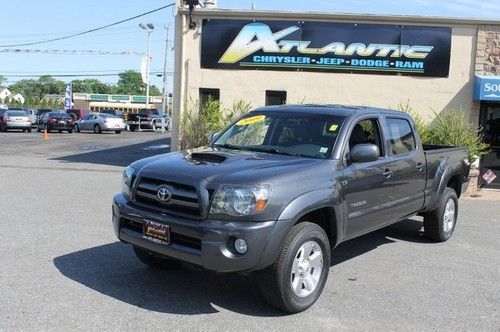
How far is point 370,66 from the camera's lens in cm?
1434

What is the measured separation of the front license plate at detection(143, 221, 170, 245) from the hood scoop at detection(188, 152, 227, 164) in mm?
733

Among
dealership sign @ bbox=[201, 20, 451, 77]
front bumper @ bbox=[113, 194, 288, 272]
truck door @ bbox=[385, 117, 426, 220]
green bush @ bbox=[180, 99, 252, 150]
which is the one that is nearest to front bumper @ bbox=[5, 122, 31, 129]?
green bush @ bbox=[180, 99, 252, 150]

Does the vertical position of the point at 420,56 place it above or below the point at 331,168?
above

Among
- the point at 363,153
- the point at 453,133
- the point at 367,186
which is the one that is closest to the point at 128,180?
the point at 363,153

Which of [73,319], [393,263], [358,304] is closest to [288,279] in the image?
[358,304]

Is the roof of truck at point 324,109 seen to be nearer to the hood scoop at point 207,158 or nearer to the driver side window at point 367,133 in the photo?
the driver side window at point 367,133

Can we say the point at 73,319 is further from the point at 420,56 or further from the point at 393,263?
the point at 420,56

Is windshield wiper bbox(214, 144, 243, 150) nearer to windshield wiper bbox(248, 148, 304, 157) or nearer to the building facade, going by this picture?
windshield wiper bbox(248, 148, 304, 157)

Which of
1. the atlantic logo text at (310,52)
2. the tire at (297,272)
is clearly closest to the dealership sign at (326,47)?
the atlantic logo text at (310,52)

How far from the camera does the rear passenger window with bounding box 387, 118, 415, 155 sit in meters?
6.34

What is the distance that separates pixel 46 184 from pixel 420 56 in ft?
31.7

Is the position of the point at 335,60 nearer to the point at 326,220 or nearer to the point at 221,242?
the point at 326,220

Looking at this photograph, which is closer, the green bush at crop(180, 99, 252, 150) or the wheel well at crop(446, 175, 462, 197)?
the wheel well at crop(446, 175, 462, 197)

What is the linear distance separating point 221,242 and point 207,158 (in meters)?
1.07
